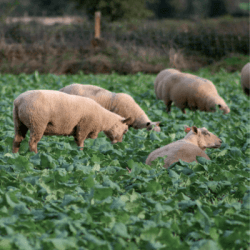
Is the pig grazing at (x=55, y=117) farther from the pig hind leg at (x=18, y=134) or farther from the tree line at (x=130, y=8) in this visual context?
the tree line at (x=130, y=8)

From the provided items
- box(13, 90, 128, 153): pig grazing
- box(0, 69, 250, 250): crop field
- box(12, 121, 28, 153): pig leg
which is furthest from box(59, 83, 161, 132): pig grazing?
box(12, 121, 28, 153): pig leg

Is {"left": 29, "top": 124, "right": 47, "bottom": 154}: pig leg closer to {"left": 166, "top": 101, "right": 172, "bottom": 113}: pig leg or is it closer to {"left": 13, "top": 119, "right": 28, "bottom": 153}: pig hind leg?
{"left": 13, "top": 119, "right": 28, "bottom": 153}: pig hind leg

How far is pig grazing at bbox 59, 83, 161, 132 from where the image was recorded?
6.71 metres

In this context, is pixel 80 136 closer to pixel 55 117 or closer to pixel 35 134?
pixel 55 117

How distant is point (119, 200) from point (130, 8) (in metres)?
29.8

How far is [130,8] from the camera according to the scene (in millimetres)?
31281

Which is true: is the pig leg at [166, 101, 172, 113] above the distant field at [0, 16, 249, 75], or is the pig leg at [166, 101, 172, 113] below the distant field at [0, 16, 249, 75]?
below

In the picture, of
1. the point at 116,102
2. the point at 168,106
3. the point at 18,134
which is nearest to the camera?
the point at 18,134

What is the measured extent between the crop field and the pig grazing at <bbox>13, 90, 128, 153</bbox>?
0.63 feet

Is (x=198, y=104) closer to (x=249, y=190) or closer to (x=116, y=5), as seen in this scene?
(x=249, y=190)

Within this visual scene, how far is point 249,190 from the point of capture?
3764 mm

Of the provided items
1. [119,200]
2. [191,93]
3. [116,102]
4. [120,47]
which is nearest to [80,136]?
[116,102]

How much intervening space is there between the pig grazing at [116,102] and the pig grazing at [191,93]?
6.07 feet

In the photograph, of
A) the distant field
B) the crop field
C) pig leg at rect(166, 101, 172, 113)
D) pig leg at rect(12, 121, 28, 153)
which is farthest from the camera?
the distant field
